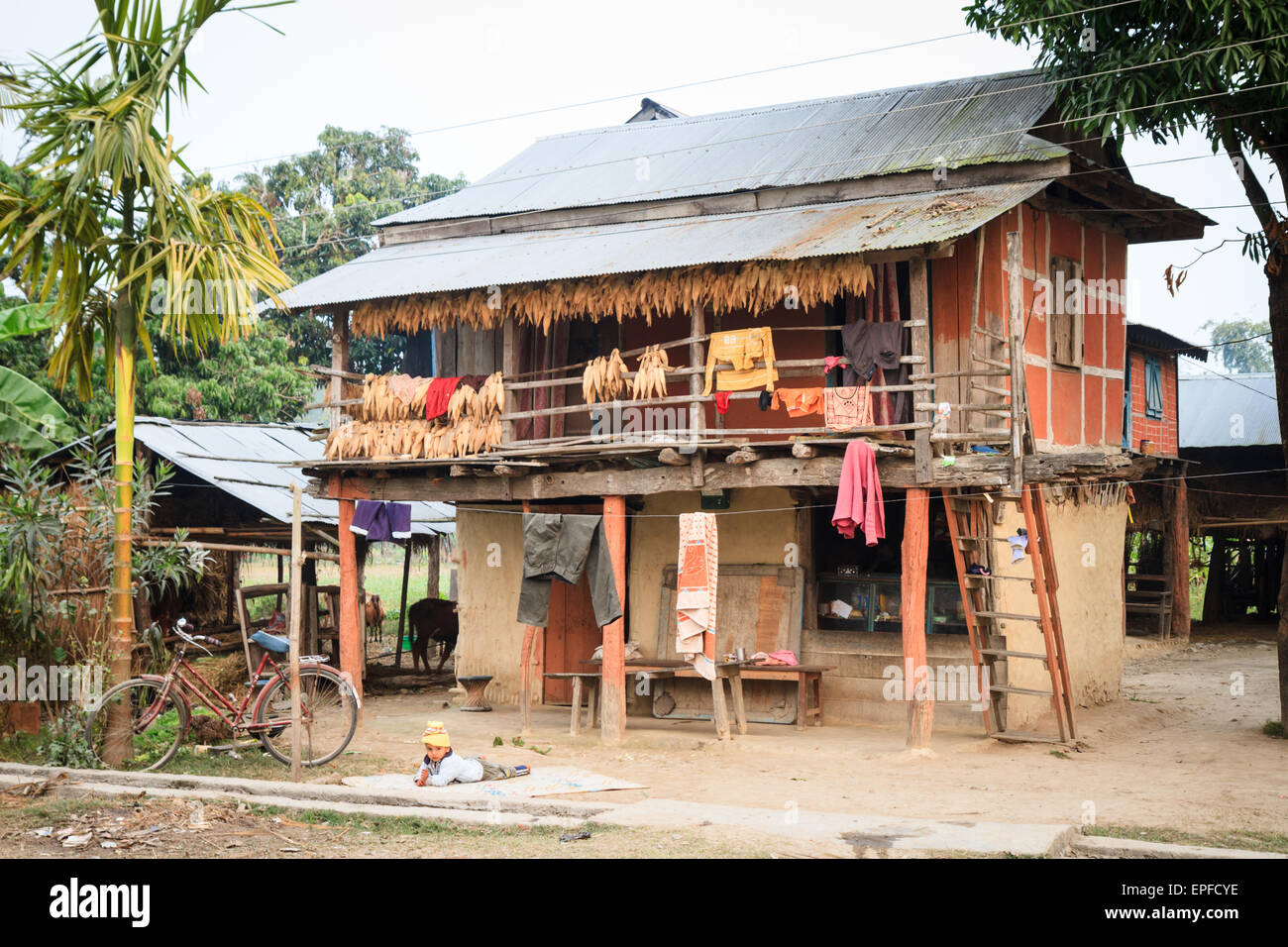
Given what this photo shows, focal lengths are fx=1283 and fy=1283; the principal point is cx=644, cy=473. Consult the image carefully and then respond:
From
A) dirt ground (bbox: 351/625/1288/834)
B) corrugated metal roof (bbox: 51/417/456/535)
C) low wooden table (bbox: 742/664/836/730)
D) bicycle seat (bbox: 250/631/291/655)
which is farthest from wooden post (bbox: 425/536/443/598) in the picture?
bicycle seat (bbox: 250/631/291/655)

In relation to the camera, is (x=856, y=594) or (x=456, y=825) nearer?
(x=456, y=825)

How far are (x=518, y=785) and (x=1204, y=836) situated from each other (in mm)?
5160

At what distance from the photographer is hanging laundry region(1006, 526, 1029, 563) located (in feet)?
42.9

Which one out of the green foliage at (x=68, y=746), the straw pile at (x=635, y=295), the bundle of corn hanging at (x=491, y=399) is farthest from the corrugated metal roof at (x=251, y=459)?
the green foliage at (x=68, y=746)

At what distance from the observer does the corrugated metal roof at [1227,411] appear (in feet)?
84.5

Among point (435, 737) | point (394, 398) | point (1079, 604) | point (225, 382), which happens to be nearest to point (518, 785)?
point (435, 737)

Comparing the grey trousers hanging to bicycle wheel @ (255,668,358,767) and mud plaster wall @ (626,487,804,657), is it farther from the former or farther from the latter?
bicycle wheel @ (255,668,358,767)

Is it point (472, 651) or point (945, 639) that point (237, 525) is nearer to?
point (472, 651)

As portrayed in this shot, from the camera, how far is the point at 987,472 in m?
12.0

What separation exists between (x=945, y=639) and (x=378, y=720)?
6.63 m

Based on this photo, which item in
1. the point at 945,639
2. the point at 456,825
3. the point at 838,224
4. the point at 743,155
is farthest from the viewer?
the point at 743,155

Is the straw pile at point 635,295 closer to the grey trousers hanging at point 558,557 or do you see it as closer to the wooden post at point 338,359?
the wooden post at point 338,359

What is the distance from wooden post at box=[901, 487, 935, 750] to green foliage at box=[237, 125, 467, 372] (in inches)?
720
